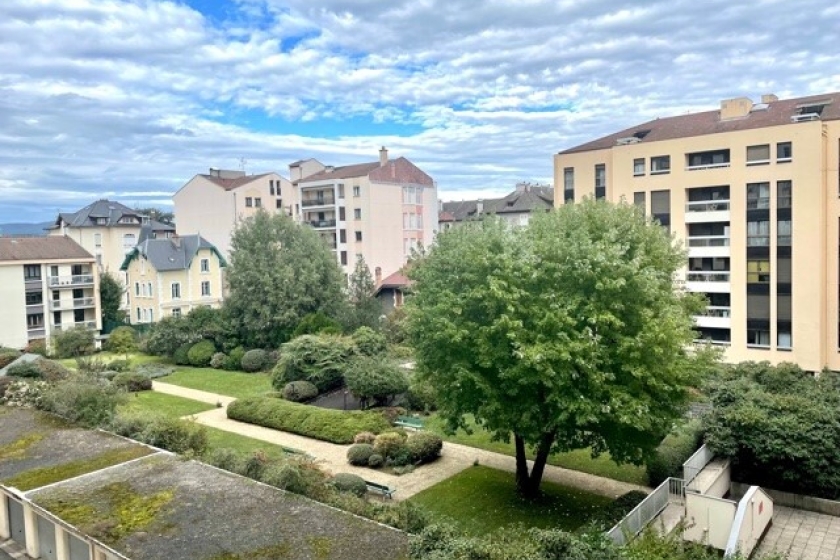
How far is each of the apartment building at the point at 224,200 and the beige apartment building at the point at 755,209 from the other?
1451 inches

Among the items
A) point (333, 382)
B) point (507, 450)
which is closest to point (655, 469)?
point (507, 450)

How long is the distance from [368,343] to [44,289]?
31981 mm

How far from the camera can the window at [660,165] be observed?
3841cm

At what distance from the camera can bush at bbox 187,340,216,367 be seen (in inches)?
1692

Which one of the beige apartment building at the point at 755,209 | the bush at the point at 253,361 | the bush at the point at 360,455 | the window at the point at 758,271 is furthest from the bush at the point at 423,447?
the window at the point at 758,271

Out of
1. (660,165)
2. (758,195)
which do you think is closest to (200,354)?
(660,165)

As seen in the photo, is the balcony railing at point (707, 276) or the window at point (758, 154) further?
the balcony railing at point (707, 276)

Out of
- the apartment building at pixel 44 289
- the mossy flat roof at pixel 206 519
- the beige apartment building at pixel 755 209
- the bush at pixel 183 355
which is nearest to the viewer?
the mossy flat roof at pixel 206 519

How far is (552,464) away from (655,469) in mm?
3702

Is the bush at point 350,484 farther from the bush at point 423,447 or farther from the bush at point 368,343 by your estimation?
the bush at point 368,343

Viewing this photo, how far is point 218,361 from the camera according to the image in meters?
42.3

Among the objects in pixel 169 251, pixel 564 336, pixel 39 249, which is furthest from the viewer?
pixel 169 251

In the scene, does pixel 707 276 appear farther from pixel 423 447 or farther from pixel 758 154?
pixel 423 447

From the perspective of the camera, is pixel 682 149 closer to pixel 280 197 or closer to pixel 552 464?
pixel 552 464
